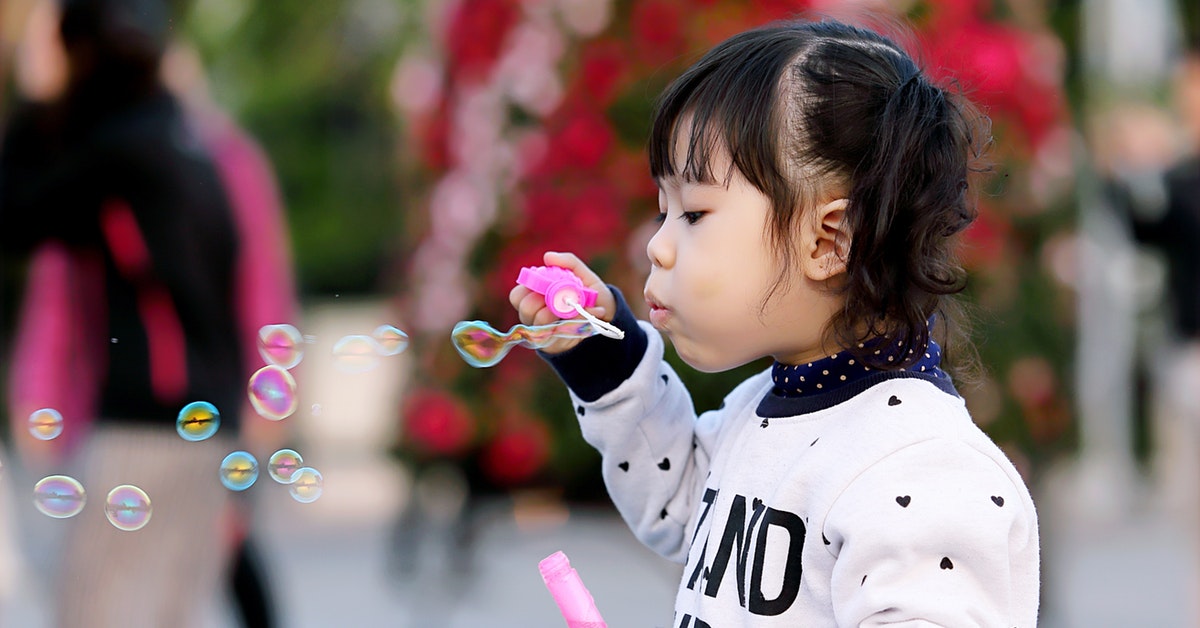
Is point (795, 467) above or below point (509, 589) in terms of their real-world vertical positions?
above

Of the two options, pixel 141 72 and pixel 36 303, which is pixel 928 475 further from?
pixel 36 303

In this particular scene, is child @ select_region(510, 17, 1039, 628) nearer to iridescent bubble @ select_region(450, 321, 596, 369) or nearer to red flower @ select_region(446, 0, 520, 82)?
iridescent bubble @ select_region(450, 321, 596, 369)

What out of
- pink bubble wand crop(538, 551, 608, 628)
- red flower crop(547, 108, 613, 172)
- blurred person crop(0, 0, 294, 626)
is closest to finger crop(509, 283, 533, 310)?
pink bubble wand crop(538, 551, 608, 628)

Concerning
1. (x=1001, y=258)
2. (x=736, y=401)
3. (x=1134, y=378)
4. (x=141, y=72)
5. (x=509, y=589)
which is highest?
(x=141, y=72)

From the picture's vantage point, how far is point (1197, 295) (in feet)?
12.6

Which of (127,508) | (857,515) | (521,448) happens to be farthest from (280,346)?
(521,448)

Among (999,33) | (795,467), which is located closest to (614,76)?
(999,33)

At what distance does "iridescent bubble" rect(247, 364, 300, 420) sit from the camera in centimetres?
169

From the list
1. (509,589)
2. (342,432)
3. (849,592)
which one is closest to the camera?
(849,592)

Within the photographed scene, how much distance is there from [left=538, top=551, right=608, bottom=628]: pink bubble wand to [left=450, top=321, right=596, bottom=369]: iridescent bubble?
0.78 ft

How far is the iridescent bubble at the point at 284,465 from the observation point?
62.9 inches

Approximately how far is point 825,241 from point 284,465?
72 centimetres

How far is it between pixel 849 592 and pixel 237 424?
65.3 inches

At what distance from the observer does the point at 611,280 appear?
307cm
